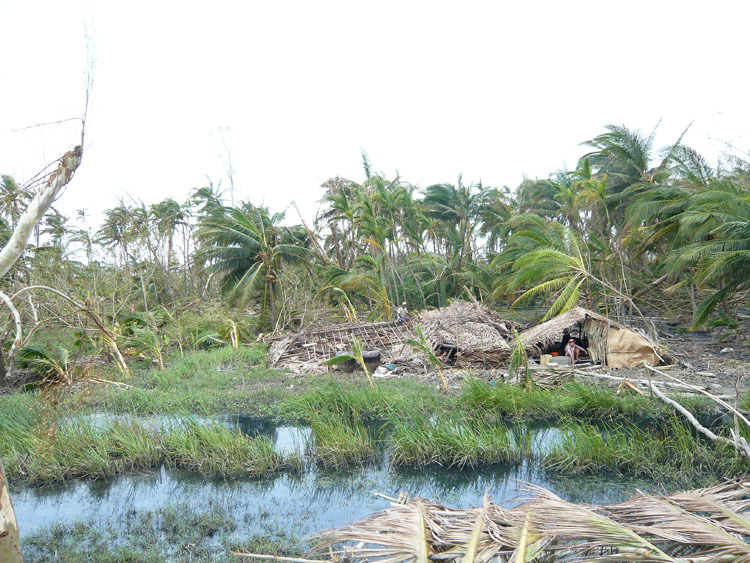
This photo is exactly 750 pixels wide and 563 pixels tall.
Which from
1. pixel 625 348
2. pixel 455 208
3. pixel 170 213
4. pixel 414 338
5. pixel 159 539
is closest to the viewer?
pixel 159 539

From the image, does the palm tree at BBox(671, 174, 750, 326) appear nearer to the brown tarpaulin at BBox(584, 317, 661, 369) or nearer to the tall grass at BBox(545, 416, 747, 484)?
the brown tarpaulin at BBox(584, 317, 661, 369)

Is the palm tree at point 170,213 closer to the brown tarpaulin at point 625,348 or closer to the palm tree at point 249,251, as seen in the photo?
the palm tree at point 249,251

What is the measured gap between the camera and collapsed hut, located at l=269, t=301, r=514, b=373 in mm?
12164

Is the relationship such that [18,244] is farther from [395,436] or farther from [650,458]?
→ [650,458]

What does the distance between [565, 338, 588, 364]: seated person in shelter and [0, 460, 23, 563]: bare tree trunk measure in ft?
31.4

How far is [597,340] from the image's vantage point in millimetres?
11516

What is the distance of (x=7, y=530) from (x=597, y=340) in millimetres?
10835

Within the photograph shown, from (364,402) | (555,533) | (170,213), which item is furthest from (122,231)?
(555,533)

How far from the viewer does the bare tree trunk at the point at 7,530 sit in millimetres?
2955

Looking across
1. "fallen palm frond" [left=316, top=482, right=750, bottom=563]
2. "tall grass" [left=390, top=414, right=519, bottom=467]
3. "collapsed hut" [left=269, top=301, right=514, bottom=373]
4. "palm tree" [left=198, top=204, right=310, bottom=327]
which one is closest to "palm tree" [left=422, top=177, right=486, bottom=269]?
"palm tree" [left=198, top=204, right=310, bottom=327]

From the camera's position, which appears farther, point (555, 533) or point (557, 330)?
point (557, 330)

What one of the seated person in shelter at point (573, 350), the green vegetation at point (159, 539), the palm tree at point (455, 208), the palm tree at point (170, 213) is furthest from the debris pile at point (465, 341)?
the palm tree at point (170, 213)

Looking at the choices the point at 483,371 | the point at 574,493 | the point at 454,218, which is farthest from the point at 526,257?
the point at 454,218

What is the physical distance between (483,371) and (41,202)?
932 centimetres
